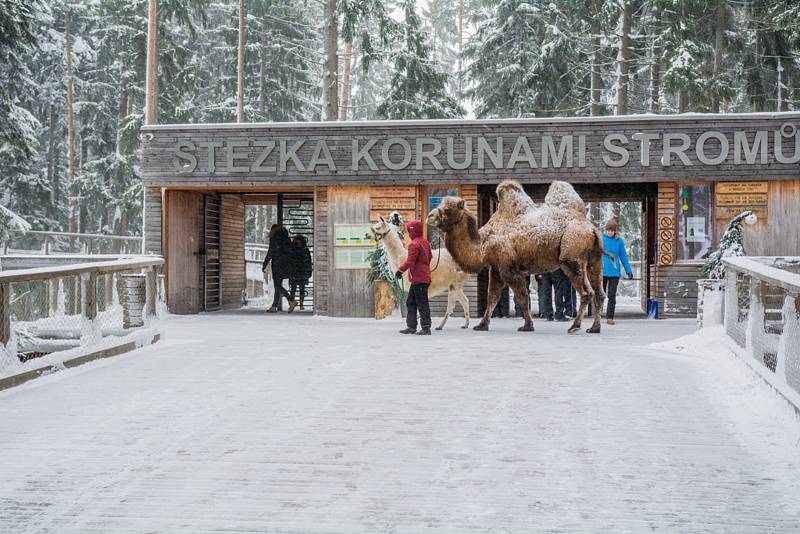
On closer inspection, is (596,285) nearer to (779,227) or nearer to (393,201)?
(393,201)

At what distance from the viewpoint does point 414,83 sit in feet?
98.0

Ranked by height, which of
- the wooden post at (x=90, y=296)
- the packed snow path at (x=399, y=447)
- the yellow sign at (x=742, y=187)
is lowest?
the packed snow path at (x=399, y=447)

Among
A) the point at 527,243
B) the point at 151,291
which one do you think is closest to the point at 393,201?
the point at 527,243

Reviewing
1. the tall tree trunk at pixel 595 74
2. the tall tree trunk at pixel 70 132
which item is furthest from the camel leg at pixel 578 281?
the tall tree trunk at pixel 70 132

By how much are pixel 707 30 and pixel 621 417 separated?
78.6 ft

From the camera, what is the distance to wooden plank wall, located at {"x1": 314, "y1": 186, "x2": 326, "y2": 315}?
17.0 metres

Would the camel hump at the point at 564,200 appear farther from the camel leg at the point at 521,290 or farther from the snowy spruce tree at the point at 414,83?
the snowy spruce tree at the point at 414,83

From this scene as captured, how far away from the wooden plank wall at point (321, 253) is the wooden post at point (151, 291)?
6.19 metres

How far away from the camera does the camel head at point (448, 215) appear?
41.2ft

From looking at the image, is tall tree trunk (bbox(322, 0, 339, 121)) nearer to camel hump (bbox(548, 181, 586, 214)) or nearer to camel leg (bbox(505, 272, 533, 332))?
camel hump (bbox(548, 181, 586, 214))

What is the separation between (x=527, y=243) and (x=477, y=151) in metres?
4.62

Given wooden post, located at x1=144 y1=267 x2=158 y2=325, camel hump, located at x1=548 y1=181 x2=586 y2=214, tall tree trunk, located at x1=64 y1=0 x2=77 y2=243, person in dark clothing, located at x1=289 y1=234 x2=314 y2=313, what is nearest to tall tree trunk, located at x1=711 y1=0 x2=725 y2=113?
person in dark clothing, located at x1=289 y1=234 x2=314 y2=313

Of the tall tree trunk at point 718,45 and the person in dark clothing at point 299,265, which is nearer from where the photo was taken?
the person in dark clothing at point 299,265

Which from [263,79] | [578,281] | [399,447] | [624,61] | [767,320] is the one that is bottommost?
[399,447]
